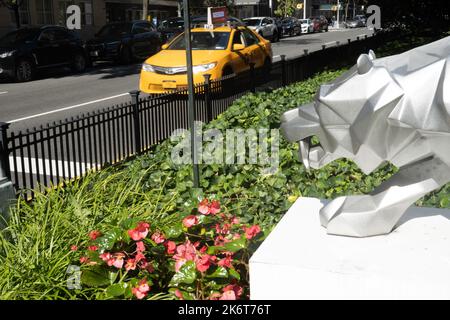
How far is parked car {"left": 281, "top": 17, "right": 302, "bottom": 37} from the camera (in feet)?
150

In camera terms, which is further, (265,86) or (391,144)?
(265,86)

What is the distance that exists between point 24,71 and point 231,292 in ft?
57.5

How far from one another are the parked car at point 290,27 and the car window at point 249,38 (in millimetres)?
31383

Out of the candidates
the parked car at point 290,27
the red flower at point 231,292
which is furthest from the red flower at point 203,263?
the parked car at point 290,27

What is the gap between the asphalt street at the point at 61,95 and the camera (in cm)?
1257

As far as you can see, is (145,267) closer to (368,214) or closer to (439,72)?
(368,214)

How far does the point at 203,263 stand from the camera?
11.4 ft

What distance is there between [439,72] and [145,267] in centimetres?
210

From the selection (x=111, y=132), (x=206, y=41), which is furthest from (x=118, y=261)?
(x=206, y=41)

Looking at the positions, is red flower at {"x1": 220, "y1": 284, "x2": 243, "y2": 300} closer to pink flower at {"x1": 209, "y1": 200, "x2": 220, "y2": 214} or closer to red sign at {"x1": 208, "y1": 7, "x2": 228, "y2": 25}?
pink flower at {"x1": 209, "y1": 200, "x2": 220, "y2": 214}

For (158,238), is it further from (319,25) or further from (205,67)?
(319,25)

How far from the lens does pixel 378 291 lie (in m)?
3.33
